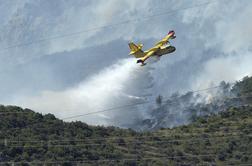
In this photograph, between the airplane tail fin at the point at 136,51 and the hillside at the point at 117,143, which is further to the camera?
the hillside at the point at 117,143

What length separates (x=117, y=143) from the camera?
167625 millimetres

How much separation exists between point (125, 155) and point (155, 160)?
6257 mm

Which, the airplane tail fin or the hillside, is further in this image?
the hillside

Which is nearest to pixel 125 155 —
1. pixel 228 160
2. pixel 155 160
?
pixel 155 160

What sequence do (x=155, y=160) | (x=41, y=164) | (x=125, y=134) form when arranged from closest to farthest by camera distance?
(x=41, y=164)
(x=155, y=160)
(x=125, y=134)

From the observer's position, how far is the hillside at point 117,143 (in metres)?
151

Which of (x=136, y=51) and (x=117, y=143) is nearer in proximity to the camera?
(x=136, y=51)

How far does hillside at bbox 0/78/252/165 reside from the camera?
497ft

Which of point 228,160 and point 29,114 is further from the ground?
point 29,114

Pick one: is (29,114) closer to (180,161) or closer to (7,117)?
(7,117)

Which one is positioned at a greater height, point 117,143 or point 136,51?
point 136,51

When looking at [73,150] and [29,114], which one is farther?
[29,114]

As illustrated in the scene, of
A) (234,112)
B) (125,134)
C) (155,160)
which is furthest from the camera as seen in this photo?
(234,112)

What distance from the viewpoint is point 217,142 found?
169125 mm
